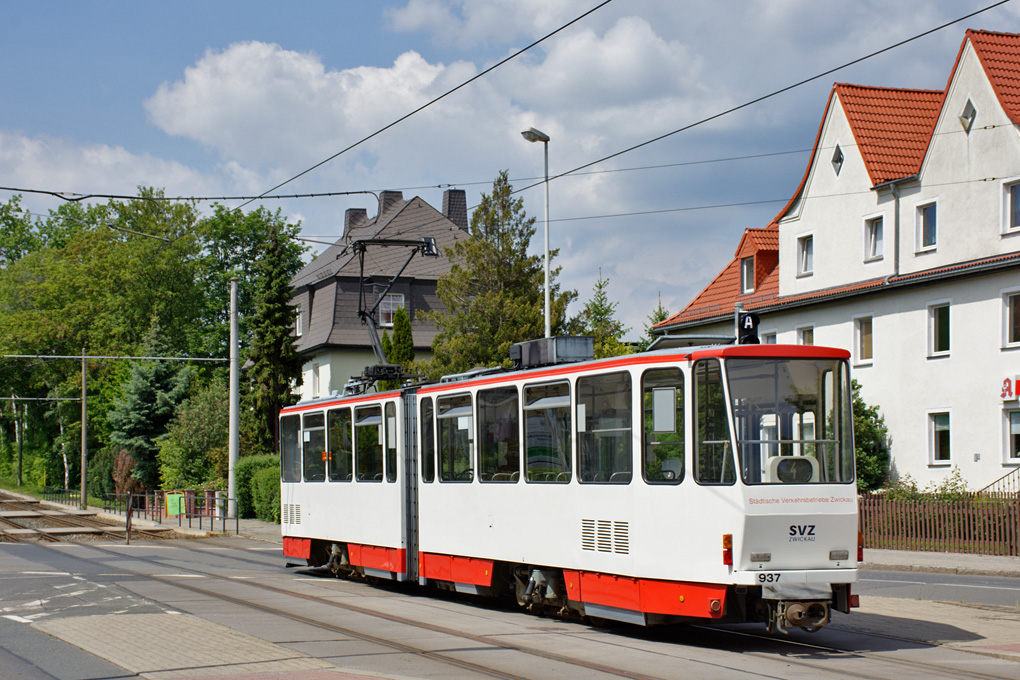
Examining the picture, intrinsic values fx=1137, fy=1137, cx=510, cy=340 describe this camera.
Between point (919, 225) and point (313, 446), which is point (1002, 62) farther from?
point (313, 446)

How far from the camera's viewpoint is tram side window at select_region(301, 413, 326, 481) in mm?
18812

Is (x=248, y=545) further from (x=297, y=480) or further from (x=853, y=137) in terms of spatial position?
(x=853, y=137)

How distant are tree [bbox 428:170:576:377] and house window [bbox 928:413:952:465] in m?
10.2

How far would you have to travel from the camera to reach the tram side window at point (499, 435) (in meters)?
13.3

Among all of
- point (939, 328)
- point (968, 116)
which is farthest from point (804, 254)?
point (968, 116)

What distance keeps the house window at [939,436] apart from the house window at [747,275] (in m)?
11.4

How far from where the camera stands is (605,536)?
1166 centimetres

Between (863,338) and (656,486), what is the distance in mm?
24190

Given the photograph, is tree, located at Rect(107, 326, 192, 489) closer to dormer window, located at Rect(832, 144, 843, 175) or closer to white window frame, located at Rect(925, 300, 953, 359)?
dormer window, located at Rect(832, 144, 843, 175)

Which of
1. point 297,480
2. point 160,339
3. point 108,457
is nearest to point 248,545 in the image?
point 297,480

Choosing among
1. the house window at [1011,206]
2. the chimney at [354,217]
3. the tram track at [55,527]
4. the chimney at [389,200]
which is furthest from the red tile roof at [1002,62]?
the chimney at [354,217]

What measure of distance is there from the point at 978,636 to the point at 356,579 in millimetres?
10154

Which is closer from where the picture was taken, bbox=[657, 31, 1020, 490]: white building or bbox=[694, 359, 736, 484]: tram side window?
bbox=[694, 359, 736, 484]: tram side window

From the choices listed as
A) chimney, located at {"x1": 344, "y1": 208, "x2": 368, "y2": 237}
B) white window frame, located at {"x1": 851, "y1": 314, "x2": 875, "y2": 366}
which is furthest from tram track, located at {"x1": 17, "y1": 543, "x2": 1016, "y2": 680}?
chimney, located at {"x1": 344, "y1": 208, "x2": 368, "y2": 237}
